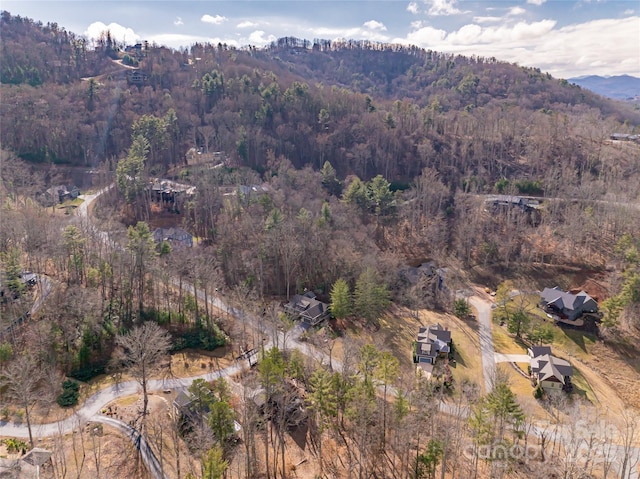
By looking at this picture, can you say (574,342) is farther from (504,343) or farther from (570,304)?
(504,343)

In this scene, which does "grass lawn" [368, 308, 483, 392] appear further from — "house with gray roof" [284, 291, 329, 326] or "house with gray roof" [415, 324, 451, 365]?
"house with gray roof" [284, 291, 329, 326]

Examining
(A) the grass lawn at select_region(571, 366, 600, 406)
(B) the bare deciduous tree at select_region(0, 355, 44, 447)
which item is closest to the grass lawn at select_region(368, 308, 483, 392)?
(A) the grass lawn at select_region(571, 366, 600, 406)

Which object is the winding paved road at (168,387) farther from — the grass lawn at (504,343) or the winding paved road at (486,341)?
the grass lawn at (504,343)

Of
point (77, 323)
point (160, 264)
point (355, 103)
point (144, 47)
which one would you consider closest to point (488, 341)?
point (160, 264)

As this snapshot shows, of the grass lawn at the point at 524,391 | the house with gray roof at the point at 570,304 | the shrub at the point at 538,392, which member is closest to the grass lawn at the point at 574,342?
the house with gray roof at the point at 570,304

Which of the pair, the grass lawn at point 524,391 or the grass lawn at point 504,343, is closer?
the grass lawn at point 524,391

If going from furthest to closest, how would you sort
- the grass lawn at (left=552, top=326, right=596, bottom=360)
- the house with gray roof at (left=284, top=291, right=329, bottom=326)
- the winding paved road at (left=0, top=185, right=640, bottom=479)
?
the house with gray roof at (left=284, top=291, right=329, bottom=326) < the grass lawn at (left=552, top=326, right=596, bottom=360) < the winding paved road at (left=0, top=185, right=640, bottom=479)

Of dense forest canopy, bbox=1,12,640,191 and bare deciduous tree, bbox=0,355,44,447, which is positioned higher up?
dense forest canopy, bbox=1,12,640,191

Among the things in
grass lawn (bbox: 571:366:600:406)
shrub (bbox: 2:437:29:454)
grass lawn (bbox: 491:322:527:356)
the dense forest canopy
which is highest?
the dense forest canopy
